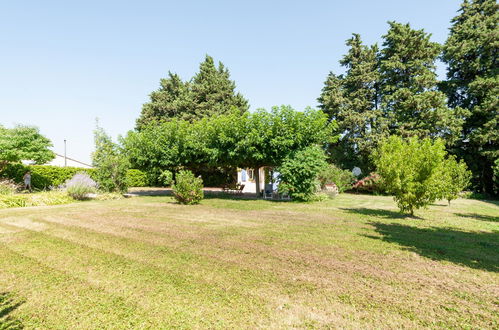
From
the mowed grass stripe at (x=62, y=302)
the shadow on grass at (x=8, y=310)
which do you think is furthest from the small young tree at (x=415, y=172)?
the shadow on grass at (x=8, y=310)

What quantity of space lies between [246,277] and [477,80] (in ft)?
103

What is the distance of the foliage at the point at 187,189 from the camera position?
14.7 metres

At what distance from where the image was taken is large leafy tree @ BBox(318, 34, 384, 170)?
91.2 feet

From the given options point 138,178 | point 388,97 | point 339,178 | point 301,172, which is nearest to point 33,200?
point 301,172

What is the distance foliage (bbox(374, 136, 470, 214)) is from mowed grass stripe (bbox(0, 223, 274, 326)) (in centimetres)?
928

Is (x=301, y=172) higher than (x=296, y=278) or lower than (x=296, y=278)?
higher

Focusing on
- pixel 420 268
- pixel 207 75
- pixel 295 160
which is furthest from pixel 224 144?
pixel 207 75

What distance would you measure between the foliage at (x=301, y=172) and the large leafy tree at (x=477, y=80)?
63.0ft

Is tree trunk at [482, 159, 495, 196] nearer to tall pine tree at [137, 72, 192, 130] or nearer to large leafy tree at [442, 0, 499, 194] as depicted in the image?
large leafy tree at [442, 0, 499, 194]

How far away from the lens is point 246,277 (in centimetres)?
441

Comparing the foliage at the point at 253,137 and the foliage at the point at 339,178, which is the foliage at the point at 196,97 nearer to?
the foliage at the point at 253,137

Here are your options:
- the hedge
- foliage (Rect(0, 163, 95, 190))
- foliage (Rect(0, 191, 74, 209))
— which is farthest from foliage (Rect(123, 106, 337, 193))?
foliage (Rect(0, 163, 95, 190))

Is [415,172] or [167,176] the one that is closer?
[415,172]

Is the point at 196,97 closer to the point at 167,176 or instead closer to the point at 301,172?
the point at 167,176
